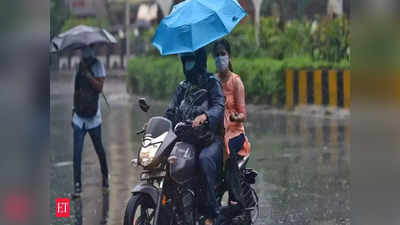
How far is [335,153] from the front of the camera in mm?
12320

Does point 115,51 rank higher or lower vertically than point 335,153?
higher

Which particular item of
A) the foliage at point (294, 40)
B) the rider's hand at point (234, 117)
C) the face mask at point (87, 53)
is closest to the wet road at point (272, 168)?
the rider's hand at point (234, 117)

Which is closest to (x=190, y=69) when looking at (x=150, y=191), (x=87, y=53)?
(x=150, y=191)

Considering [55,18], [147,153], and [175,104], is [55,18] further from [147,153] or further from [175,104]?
[147,153]

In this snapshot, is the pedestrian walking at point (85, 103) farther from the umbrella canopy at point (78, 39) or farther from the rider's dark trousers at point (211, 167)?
the rider's dark trousers at point (211, 167)

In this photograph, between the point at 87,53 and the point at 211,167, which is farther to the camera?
the point at 87,53

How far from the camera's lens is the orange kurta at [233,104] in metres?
7.10

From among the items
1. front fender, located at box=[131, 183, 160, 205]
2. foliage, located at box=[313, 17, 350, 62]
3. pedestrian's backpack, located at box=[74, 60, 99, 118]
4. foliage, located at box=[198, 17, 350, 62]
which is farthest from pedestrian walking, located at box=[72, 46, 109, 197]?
foliage, located at box=[198, 17, 350, 62]

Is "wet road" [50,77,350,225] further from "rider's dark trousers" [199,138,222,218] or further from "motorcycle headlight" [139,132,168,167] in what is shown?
"rider's dark trousers" [199,138,222,218]

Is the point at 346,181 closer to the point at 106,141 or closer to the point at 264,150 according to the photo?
the point at 264,150

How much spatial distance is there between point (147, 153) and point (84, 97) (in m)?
3.26

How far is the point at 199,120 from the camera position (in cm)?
643
